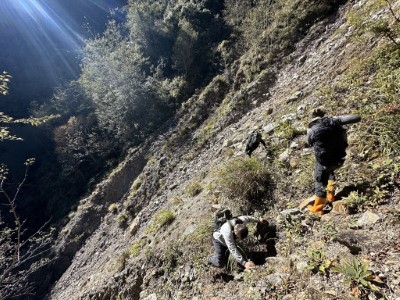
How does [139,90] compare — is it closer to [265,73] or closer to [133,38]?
[133,38]

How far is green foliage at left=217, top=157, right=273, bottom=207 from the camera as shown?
5.23 metres

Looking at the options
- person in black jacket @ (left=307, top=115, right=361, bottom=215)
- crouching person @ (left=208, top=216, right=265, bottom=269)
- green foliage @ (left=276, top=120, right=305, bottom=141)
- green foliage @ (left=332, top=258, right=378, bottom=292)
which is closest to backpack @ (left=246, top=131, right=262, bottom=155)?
green foliage @ (left=276, top=120, right=305, bottom=141)

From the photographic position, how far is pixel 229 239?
427 cm

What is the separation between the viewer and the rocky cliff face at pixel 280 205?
3.08m

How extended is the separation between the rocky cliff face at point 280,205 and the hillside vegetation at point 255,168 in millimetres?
24

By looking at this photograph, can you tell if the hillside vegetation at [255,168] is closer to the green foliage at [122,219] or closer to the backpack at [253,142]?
the green foliage at [122,219]

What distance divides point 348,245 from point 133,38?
25.4 meters

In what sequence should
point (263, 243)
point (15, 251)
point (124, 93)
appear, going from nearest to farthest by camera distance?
point (15, 251)
point (263, 243)
point (124, 93)

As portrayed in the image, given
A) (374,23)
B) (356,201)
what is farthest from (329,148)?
(374,23)

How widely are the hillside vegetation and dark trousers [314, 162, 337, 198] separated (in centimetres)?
25

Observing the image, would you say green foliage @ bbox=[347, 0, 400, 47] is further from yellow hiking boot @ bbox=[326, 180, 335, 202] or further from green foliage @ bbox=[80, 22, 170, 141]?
green foliage @ bbox=[80, 22, 170, 141]

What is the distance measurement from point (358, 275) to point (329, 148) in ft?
Result: 6.17

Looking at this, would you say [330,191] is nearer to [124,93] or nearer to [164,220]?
[164,220]

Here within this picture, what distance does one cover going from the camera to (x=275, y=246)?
4129 millimetres
